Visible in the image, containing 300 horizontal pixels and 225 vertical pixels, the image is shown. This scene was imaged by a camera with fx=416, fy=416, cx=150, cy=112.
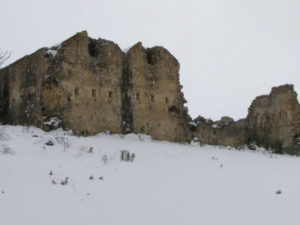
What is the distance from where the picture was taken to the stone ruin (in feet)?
38.4

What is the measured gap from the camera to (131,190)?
18.7 ft

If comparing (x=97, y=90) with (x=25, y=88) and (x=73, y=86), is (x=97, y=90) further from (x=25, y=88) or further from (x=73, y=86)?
(x=25, y=88)

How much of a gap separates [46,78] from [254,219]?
8283 millimetres

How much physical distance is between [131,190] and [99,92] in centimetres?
706

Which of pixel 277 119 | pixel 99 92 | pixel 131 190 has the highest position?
pixel 99 92

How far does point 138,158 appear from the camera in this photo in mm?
8539

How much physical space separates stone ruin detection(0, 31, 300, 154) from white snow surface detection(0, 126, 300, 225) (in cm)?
315

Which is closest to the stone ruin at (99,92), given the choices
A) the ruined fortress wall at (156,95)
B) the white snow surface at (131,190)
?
the ruined fortress wall at (156,95)

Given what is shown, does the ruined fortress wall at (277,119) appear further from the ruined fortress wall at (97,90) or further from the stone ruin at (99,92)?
the ruined fortress wall at (97,90)

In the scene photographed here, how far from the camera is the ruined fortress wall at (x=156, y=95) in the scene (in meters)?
13.2

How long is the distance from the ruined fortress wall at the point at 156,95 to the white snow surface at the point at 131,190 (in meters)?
4.59

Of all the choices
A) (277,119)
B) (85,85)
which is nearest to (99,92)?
(85,85)

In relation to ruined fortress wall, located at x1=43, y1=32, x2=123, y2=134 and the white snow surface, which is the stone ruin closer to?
ruined fortress wall, located at x1=43, y1=32, x2=123, y2=134

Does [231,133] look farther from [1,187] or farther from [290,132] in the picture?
[1,187]
